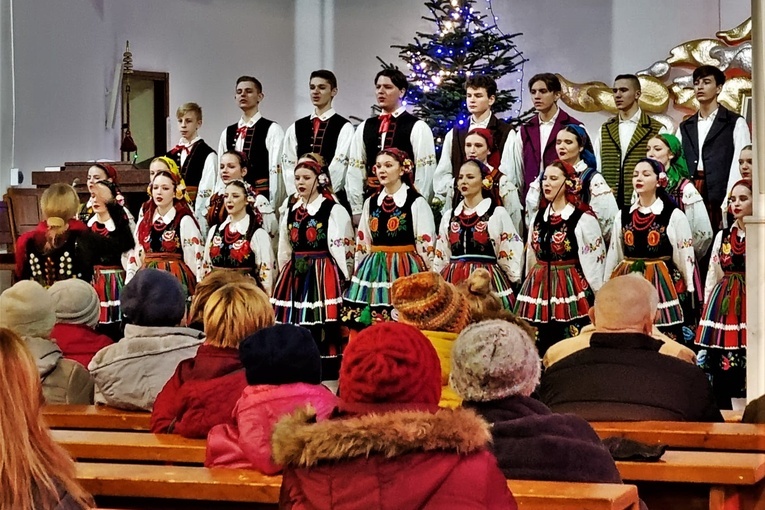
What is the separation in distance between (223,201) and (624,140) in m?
2.36

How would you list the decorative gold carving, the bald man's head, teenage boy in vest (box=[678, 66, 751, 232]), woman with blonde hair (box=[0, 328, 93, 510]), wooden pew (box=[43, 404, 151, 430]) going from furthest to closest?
the decorative gold carving < teenage boy in vest (box=[678, 66, 751, 232]) < wooden pew (box=[43, 404, 151, 430]) < the bald man's head < woman with blonde hair (box=[0, 328, 93, 510])

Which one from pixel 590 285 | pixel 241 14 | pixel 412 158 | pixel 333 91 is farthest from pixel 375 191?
pixel 241 14

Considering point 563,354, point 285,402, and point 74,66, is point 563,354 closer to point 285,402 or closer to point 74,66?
point 285,402

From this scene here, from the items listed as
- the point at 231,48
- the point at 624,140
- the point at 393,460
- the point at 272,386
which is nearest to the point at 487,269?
the point at 624,140

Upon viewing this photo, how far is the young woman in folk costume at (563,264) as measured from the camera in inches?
228

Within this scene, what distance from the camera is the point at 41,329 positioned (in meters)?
3.76

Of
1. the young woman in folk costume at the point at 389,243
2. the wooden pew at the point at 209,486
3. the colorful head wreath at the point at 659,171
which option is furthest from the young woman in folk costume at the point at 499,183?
the wooden pew at the point at 209,486

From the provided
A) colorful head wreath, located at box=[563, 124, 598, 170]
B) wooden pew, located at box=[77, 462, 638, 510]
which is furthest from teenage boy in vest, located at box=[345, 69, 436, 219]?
wooden pew, located at box=[77, 462, 638, 510]

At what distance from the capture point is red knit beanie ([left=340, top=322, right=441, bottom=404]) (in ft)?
6.72

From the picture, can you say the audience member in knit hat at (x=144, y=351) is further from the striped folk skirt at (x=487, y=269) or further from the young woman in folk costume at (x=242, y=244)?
the young woman in folk costume at (x=242, y=244)

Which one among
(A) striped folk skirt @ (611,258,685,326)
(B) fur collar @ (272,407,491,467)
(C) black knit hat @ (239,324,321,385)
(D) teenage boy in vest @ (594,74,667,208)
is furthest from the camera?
(D) teenage boy in vest @ (594,74,667,208)

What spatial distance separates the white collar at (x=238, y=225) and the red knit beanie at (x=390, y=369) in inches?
167

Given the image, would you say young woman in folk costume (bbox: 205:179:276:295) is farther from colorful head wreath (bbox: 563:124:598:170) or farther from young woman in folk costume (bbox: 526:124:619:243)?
colorful head wreath (bbox: 563:124:598:170)

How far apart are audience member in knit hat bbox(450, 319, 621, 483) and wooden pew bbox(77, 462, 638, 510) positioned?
0.06m
